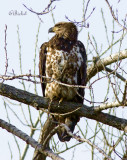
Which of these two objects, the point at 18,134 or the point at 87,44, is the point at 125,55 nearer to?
the point at 87,44

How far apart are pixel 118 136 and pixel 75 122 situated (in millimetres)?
608

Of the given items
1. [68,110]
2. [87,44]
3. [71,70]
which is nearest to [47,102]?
[68,110]

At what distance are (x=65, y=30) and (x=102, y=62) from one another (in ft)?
3.57

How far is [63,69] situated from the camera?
499 cm

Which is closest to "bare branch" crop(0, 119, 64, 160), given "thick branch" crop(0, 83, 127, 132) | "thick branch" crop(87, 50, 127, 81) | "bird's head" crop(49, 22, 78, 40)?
"thick branch" crop(0, 83, 127, 132)

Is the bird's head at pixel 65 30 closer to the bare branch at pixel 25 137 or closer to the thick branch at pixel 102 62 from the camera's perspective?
the thick branch at pixel 102 62

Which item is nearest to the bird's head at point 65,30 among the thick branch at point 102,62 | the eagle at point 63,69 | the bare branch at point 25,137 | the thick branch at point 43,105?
the eagle at point 63,69

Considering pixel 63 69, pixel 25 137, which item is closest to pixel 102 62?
pixel 63 69

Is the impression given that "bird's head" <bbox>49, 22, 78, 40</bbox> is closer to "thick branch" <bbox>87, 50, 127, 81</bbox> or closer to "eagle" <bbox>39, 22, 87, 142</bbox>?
"eagle" <bbox>39, 22, 87, 142</bbox>

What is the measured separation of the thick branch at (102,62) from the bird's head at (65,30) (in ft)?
2.12

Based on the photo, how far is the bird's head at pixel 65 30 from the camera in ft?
18.8

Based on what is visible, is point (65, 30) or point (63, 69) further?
point (65, 30)

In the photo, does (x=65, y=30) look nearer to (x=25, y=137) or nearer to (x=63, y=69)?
(x=63, y=69)

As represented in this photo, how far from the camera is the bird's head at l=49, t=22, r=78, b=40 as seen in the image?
5719 millimetres
